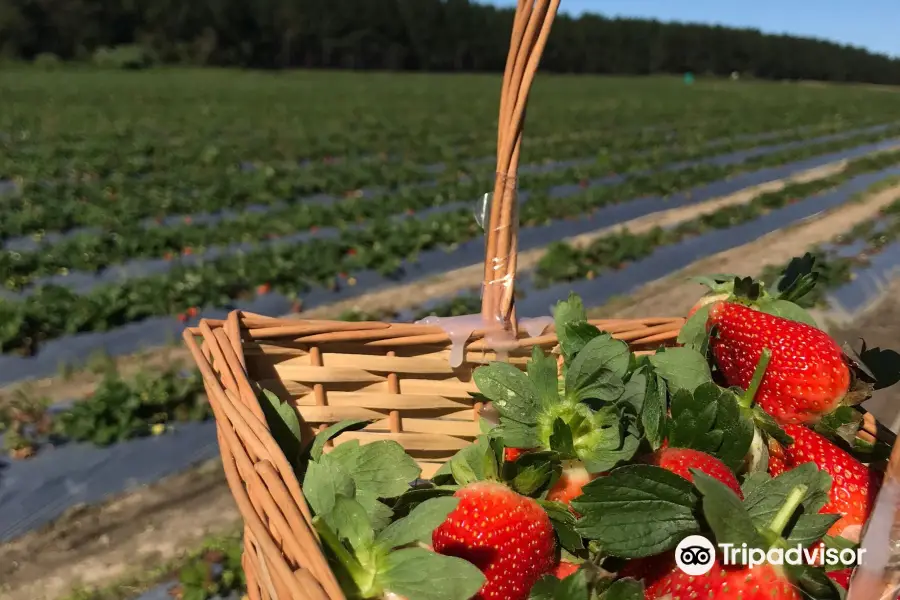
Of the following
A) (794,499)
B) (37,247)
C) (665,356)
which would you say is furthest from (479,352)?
(37,247)

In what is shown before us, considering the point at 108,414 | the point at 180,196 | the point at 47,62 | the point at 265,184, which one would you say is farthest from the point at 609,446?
the point at 47,62

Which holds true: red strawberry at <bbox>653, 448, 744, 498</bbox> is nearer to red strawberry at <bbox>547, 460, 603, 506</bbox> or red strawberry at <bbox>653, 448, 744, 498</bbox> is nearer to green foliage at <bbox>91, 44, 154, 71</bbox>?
red strawberry at <bbox>547, 460, 603, 506</bbox>

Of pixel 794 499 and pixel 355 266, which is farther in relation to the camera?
pixel 355 266

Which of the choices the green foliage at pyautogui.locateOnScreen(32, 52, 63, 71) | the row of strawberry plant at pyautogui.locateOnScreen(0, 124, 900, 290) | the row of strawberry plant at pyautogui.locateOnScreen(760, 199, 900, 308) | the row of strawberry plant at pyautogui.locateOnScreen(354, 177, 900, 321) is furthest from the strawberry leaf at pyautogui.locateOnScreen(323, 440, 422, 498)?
the green foliage at pyautogui.locateOnScreen(32, 52, 63, 71)

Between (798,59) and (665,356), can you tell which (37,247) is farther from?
(798,59)

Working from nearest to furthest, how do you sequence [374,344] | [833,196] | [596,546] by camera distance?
1. [596,546]
2. [374,344]
3. [833,196]

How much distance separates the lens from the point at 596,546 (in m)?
0.87

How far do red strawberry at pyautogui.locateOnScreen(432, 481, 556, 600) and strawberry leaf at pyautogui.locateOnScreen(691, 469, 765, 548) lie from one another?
0.75 feet

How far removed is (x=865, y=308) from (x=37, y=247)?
218 inches

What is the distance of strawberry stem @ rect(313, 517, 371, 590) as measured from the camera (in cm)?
69

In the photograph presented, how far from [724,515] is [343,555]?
366 millimetres

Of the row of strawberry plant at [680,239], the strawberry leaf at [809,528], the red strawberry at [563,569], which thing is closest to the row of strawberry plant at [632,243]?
the row of strawberry plant at [680,239]

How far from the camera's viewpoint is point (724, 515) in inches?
26.9

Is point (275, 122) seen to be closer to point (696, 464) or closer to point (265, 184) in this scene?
point (265, 184)
